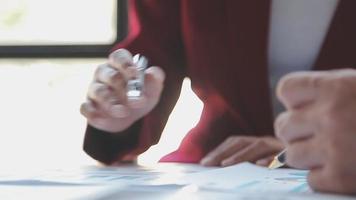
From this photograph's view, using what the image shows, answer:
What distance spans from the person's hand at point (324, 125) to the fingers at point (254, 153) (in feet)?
1.05

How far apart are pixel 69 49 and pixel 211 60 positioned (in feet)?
2.35

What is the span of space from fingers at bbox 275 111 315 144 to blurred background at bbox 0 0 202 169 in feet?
3.75

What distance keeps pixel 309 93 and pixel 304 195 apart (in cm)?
8

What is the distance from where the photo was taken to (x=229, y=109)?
1.06 metres

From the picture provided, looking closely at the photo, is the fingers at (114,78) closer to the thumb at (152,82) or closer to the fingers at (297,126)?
the thumb at (152,82)

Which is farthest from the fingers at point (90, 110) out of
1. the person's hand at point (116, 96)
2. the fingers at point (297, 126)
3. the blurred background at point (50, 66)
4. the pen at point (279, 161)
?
the blurred background at point (50, 66)

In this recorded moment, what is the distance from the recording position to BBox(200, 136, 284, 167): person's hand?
862 mm

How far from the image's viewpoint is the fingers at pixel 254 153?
86 cm

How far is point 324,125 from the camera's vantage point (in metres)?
0.52

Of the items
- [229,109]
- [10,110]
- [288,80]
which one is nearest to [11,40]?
[10,110]

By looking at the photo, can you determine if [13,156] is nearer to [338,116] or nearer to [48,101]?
[48,101]

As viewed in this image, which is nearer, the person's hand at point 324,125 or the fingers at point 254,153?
the person's hand at point 324,125

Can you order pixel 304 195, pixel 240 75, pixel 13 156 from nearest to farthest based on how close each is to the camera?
pixel 304 195 < pixel 240 75 < pixel 13 156

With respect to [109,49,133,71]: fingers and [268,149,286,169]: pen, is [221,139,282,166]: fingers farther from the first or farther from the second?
[109,49,133,71]: fingers
